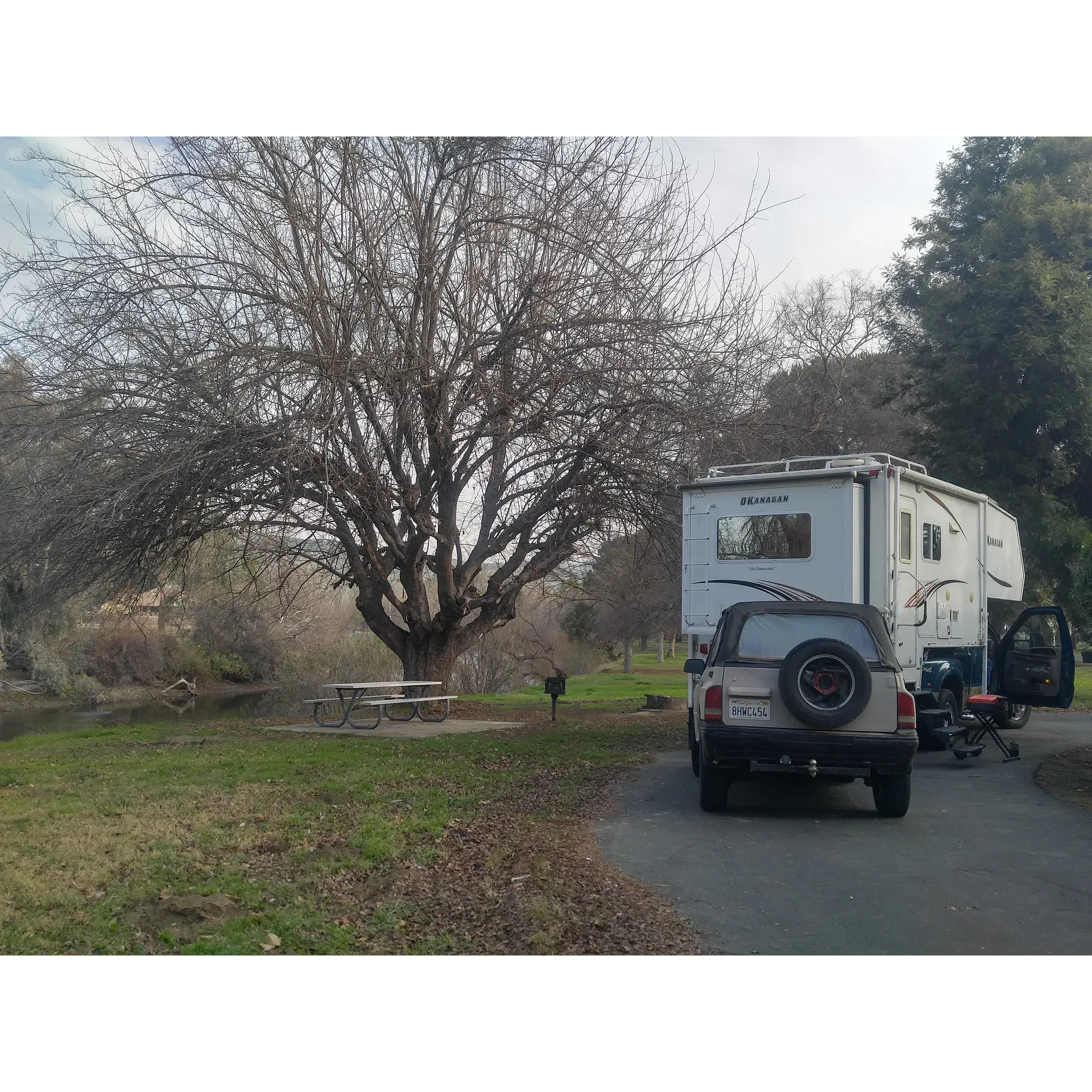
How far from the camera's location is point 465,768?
1167cm

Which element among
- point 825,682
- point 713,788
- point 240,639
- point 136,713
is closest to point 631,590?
point 713,788

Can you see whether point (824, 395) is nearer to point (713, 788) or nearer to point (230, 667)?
point (713, 788)

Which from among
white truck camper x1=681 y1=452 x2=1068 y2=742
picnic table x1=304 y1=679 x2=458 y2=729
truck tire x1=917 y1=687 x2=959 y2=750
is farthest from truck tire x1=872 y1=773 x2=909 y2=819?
picnic table x1=304 y1=679 x2=458 y2=729

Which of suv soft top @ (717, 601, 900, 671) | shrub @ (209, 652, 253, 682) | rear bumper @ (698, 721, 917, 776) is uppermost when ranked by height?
suv soft top @ (717, 601, 900, 671)

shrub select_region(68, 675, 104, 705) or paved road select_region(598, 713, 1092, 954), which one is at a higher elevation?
paved road select_region(598, 713, 1092, 954)

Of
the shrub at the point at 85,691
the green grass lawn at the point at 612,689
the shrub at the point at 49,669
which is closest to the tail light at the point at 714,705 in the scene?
the green grass lawn at the point at 612,689

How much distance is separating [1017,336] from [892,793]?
15226 mm

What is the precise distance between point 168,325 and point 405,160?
442 cm

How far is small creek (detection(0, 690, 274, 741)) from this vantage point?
93.1ft

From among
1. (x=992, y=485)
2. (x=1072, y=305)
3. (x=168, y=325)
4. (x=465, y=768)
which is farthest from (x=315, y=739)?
(x=1072, y=305)

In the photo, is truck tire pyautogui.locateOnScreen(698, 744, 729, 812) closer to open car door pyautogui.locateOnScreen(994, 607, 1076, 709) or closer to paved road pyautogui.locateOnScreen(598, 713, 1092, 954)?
paved road pyautogui.locateOnScreen(598, 713, 1092, 954)

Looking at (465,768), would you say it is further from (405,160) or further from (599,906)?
(405,160)

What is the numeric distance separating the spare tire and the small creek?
1976 centimetres

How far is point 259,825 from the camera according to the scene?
838cm
